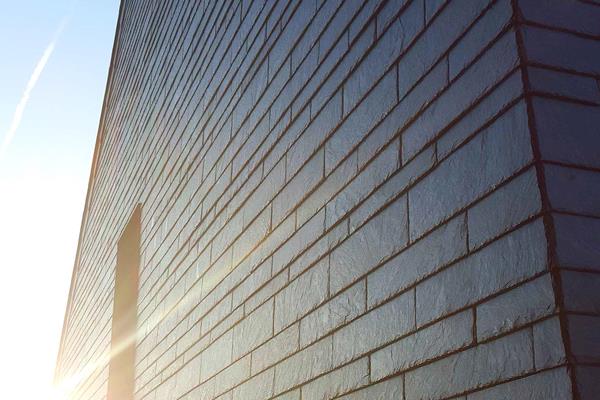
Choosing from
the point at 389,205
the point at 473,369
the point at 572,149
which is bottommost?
the point at 473,369

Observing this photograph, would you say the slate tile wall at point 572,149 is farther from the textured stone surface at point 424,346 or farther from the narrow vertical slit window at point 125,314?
the narrow vertical slit window at point 125,314

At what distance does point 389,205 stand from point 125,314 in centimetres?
504

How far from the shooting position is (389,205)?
2.10 m

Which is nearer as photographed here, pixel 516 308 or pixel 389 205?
pixel 516 308

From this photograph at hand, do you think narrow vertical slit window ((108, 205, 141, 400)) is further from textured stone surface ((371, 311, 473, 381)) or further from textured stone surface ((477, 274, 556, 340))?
textured stone surface ((477, 274, 556, 340))

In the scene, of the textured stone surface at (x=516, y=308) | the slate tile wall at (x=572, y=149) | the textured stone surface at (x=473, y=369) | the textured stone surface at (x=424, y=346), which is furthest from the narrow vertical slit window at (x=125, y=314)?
the slate tile wall at (x=572, y=149)

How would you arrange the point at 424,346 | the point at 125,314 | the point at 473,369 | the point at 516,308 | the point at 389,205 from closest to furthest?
the point at 516,308 → the point at 473,369 → the point at 424,346 → the point at 389,205 → the point at 125,314

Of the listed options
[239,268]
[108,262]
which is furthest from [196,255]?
[108,262]

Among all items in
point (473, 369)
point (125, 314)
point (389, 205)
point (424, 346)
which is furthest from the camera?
point (125, 314)

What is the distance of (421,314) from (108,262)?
250 inches

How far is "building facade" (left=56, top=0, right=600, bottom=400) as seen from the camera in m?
1.50

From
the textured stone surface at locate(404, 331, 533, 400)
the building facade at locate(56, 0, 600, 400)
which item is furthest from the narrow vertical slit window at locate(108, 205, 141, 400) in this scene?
the textured stone surface at locate(404, 331, 533, 400)

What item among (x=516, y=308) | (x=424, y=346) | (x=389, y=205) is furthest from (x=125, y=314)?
(x=516, y=308)

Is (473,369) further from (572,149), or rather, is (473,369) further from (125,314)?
(125,314)
